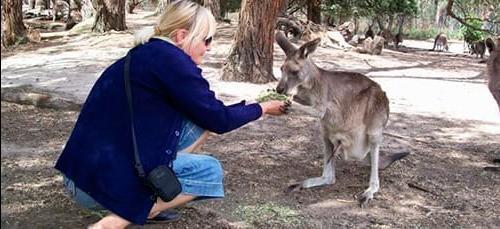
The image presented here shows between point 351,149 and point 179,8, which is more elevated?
point 179,8

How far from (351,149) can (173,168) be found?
1.39 meters

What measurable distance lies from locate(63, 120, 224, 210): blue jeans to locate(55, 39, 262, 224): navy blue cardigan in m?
0.10

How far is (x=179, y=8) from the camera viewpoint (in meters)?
2.19

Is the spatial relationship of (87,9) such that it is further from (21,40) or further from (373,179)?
(373,179)

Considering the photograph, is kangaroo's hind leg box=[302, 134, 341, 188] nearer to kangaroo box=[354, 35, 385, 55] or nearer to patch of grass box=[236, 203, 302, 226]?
patch of grass box=[236, 203, 302, 226]

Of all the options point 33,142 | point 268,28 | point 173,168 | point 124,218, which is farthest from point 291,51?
point 268,28

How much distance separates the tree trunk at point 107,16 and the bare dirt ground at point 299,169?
4801 mm

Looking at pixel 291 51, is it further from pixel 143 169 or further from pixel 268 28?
pixel 268 28

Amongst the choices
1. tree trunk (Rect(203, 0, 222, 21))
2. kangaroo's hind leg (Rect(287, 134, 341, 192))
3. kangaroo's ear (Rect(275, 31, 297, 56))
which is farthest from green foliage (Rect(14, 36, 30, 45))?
kangaroo's hind leg (Rect(287, 134, 341, 192))

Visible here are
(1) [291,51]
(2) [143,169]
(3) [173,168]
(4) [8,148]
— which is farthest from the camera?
(4) [8,148]

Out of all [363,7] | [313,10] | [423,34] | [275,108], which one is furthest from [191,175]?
[423,34]

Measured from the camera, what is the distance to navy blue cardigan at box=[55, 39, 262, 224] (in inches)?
81.0

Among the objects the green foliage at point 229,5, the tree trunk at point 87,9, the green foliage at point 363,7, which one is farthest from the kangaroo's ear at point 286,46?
the green foliage at point 229,5

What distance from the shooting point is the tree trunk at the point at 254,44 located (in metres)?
6.50
